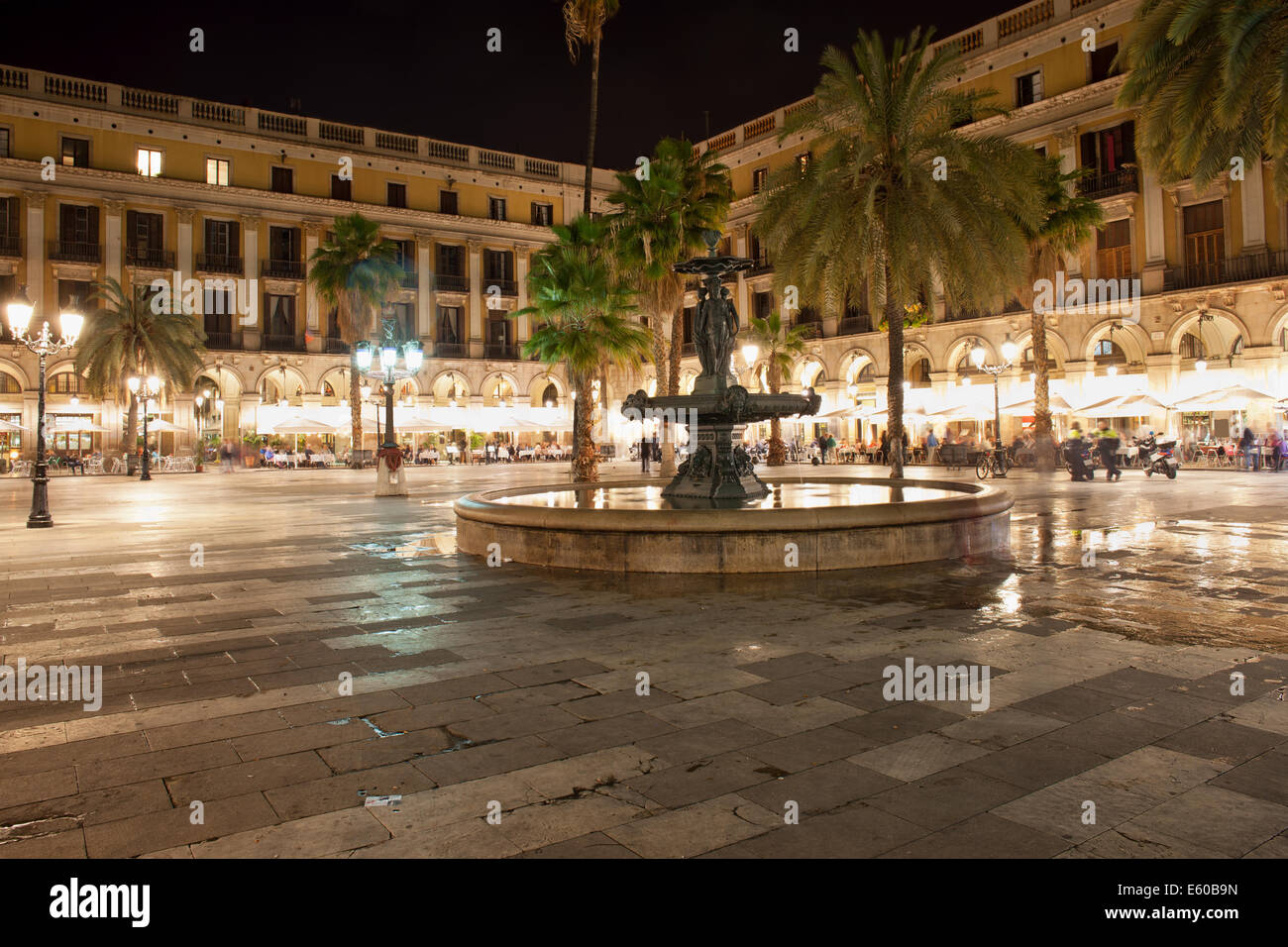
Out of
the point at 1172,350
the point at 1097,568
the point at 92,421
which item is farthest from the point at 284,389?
the point at 1097,568

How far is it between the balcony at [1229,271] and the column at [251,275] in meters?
39.6

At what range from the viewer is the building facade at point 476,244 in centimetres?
2884

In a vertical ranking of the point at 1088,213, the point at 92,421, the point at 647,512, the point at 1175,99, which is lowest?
the point at 647,512

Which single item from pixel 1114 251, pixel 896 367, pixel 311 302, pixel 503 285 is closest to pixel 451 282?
pixel 503 285

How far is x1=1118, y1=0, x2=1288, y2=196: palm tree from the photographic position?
10398 mm

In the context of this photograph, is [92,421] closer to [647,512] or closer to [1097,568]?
[647,512]

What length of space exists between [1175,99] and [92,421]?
4254cm

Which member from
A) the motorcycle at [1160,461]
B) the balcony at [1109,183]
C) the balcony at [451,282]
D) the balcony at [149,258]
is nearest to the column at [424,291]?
the balcony at [451,282]

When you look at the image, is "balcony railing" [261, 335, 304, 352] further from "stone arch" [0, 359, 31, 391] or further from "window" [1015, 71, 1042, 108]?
"window" [1015, 71, 1042, 108]

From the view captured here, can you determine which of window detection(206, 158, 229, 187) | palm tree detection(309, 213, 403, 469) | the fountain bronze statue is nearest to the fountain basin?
the fountain bronze statue

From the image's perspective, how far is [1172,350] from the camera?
28984mm

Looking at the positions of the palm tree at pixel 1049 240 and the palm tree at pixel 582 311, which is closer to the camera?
the palm tree at pixel 582 311

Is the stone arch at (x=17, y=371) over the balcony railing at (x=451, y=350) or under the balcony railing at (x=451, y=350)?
under

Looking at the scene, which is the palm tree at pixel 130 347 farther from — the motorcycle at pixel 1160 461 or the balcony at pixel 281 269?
the motorcycle at pixel 1160 461
